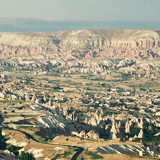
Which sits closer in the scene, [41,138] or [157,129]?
[41,138]

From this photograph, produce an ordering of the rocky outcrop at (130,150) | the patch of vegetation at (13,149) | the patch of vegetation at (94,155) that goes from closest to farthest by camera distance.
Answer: the patch of vegetation at (94,155) < the rocky outcrop at (130,150) < the patch of vegetation at (13,149)

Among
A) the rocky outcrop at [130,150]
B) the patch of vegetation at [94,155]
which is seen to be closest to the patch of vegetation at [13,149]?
the patch of vegetation at [94,155]

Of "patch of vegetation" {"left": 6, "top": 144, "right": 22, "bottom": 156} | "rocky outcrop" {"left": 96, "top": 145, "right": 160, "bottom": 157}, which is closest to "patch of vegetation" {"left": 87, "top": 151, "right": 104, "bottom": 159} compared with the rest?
"rocky outcrop" {"left": 96, "top": 145, "right": 160, "bottom": 157}

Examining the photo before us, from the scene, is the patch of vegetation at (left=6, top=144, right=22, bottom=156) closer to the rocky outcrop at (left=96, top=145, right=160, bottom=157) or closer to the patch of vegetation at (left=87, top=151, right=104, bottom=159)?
the patch of vegetation at (left=87, top=151, right=104, bottom=159)

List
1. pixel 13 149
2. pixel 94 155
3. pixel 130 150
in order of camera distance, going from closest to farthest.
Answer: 1. pixel 94 155
2. pixel 130 150
3. pixel 13 149

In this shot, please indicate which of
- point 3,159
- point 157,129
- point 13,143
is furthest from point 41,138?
point 157,129

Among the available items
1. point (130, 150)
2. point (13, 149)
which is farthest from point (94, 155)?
point (13, 149)

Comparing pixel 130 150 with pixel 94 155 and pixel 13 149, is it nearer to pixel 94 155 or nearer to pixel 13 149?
pixel 94 155

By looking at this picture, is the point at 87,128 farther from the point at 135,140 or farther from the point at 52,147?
the point at 52,147

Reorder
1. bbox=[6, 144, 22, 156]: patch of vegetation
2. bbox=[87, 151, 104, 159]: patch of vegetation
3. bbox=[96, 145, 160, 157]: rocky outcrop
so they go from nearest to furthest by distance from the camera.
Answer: bbox=[87, 151, 104, 159]: patch of vegetation, bbox=[96, 145, 160, 157]: rocky outcrop, bbox=[6, 144, 22, 156]: patch of vegetation

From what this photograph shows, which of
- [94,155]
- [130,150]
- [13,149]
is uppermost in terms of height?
[94,155]

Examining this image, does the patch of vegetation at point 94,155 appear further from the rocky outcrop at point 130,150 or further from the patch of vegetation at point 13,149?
the patch of vegetation at point 13,149
